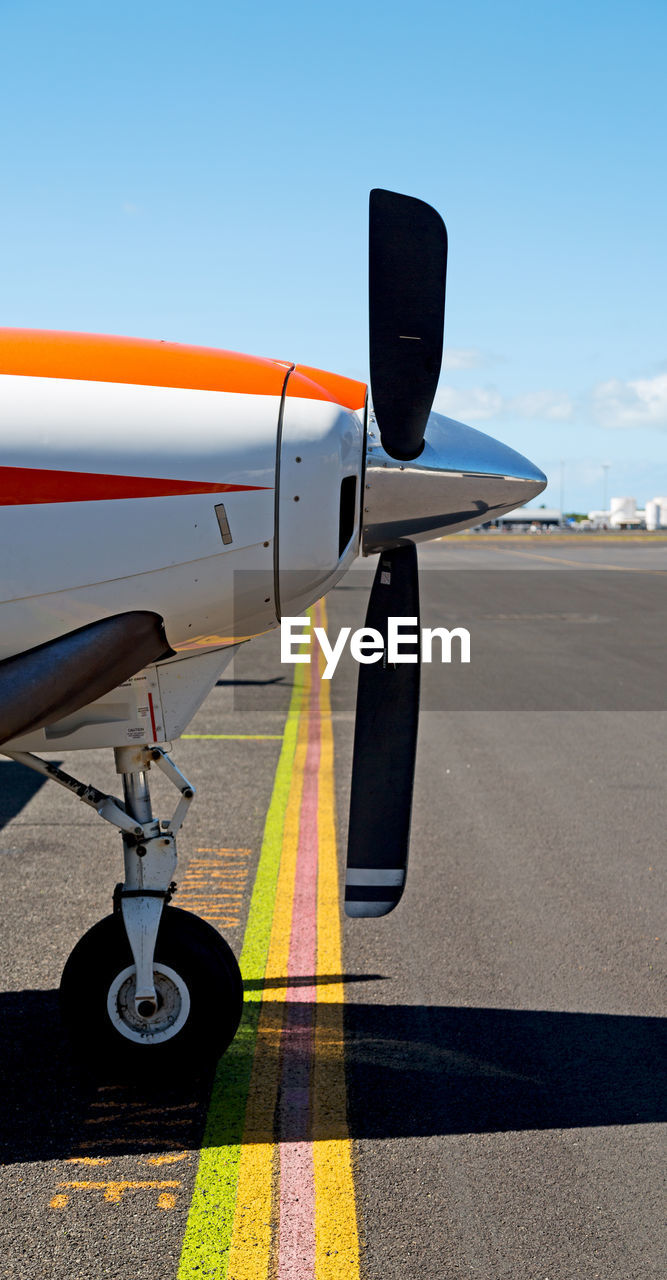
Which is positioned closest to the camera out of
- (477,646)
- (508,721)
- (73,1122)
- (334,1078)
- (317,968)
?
(73,1122)

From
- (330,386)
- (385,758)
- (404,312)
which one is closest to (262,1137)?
(385,758)

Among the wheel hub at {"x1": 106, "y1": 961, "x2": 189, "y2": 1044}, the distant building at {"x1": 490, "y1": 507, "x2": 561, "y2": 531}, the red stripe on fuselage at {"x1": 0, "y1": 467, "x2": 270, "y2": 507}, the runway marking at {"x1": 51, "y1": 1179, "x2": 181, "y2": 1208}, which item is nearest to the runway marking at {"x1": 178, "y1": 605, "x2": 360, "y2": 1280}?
the runway marking at {"x1": 51, "y1": 1179, "x2": 181, "y2": 1208}

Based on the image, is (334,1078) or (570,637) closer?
(334,1078)

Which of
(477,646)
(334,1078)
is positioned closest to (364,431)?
Answer: (334,1078)

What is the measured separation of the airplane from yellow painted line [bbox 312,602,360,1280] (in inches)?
15.6

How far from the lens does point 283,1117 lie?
371 cm

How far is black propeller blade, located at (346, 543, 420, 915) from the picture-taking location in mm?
4094

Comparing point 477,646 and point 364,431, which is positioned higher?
point 364,431

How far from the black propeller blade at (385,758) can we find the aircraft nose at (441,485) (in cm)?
17

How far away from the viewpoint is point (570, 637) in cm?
1812

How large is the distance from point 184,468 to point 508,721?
802 cm

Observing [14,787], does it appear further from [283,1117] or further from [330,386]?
[330,386]

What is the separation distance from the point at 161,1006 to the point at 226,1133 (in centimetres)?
51

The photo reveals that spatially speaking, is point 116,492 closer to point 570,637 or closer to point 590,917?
point 590,917
